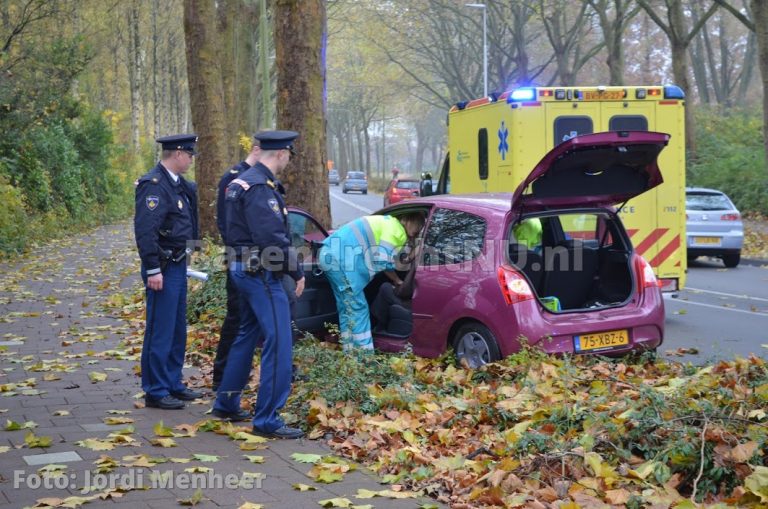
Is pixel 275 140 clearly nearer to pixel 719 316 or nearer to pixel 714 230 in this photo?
pixel 719 316

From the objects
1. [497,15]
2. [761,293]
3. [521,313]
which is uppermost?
[497,15]

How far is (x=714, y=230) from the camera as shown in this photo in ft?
63.5

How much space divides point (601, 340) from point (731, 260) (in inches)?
530

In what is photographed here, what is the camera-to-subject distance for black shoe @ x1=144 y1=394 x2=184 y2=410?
6.96 meters

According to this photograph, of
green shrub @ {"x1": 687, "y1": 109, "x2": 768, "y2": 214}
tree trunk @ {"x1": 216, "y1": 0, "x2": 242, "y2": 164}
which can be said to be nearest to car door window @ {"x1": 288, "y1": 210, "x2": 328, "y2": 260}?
tree trunk @ {"x1": 216, "y1": 0, "x2": 242, "y2": 164}

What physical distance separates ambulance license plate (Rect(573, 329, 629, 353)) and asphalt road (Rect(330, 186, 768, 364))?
0.67m

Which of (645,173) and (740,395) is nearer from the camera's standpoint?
(740,395)

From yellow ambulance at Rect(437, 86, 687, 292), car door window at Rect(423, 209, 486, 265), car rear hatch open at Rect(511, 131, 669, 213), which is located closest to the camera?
car rear hatch open at Rect(511, 131, 669, 213)

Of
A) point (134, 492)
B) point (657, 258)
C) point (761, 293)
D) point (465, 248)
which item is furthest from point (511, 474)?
point (761, 293)

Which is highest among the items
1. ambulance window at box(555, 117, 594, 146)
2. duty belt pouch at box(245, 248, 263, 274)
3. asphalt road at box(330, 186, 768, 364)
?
ambulance window at box(555, 117, 594, 146)

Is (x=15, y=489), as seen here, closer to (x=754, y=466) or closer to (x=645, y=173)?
(x=754, y=466)

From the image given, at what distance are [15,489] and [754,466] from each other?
364 centimetres

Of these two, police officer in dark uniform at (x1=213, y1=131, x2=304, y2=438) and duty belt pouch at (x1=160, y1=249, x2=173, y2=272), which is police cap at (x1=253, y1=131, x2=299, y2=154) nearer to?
police officer in dark uniform at (x1=213, y1=131, x2=304, y2=438)

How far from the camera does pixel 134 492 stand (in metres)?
4.90
